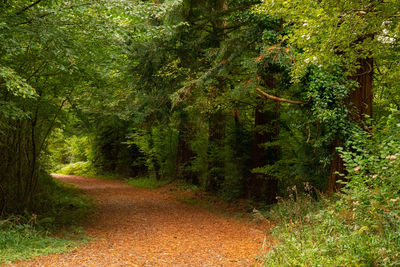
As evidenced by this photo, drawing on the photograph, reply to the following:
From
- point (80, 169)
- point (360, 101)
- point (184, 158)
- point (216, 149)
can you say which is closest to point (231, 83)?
point (216, 149)

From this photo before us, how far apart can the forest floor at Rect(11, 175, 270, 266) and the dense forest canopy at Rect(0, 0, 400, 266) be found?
1899mm

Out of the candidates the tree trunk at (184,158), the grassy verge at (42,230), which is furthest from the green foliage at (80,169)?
the grassy verge at (42,230)

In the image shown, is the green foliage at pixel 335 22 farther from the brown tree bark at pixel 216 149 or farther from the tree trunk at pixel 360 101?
the brown tree bark at pixel 216 149

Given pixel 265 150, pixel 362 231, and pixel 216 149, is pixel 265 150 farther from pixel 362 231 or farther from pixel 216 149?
pixel 362 231

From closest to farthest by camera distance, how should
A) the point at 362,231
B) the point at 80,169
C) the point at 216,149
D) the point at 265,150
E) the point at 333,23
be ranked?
the point at 362,231, the point at 333,23, the point at 265,150, the point at 216,149, the point at 80,169

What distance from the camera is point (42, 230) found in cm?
717

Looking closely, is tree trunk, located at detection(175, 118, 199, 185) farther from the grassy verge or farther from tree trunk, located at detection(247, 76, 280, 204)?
the grassy verge

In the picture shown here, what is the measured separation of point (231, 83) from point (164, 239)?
537 cm

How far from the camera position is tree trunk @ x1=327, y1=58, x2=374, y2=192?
24.1 ft

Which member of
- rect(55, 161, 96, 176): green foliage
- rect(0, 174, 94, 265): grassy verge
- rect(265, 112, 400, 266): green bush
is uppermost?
rect(265, 112, 400, 266): green bush

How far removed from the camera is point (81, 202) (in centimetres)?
1087


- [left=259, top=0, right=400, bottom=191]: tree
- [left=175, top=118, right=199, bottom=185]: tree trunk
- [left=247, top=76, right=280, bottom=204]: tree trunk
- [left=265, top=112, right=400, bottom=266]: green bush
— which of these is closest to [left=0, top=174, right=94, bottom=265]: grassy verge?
[left=265, top=112, right=400, bottom=266]: green bush

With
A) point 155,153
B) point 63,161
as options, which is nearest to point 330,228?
point 155,153

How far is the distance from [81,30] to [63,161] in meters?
28.8
